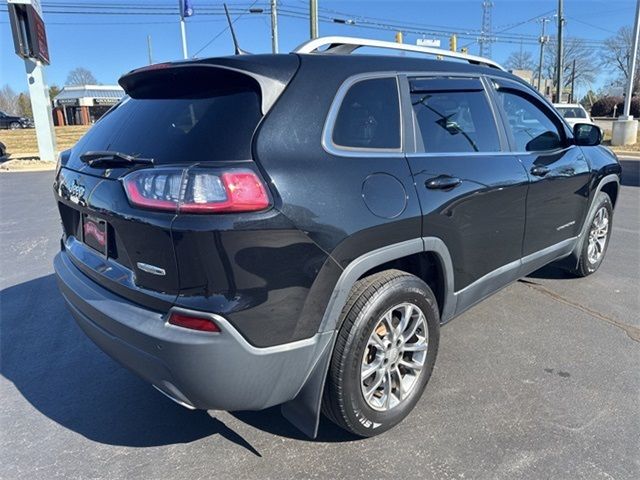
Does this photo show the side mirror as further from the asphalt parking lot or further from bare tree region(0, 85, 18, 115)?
bare tree region(0, 85, 18, 115)

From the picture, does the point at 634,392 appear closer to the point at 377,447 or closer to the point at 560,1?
the point at 377,447

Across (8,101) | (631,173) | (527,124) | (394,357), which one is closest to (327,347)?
(394,357)

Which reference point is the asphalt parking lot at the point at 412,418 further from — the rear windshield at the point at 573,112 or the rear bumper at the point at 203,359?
the rear windshield at the point at 573,112

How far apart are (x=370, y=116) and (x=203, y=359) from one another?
1.41 metres

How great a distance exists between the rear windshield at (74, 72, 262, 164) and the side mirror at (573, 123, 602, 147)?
316cm

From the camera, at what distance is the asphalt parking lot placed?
232 cm

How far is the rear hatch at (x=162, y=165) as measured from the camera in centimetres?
194

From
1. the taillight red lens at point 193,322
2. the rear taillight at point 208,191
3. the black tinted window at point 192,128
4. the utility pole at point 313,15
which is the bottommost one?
the taillight red lens at point 193,322

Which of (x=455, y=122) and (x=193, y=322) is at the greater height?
(x=455, y=122)

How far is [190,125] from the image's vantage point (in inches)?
84.4

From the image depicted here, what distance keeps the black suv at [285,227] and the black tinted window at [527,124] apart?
1.66ft

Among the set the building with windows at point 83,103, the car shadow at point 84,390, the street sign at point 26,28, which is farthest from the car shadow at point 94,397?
the building with windows at point 83,103

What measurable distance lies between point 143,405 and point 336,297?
1459mm

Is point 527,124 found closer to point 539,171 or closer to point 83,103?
point 539,171
